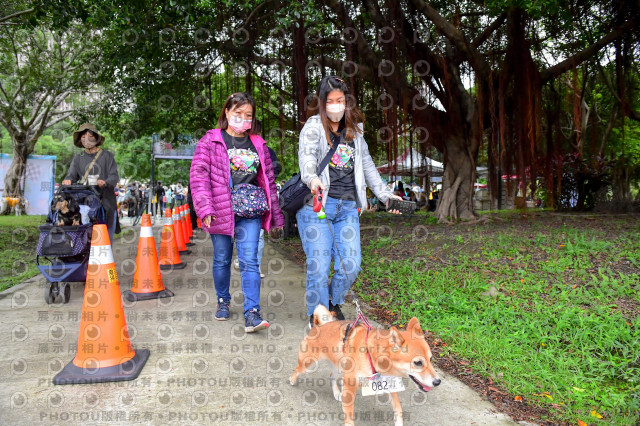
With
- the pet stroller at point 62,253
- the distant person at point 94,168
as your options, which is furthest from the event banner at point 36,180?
the pet stroller at point 62,253

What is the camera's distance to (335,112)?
3.21 metres

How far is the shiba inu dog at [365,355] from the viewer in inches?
73.5

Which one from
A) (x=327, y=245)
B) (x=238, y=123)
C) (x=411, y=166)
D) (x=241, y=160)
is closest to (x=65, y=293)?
(x=241, y=160)

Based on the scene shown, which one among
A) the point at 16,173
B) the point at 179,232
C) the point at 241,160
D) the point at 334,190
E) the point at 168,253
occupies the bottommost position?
the point at 168,253

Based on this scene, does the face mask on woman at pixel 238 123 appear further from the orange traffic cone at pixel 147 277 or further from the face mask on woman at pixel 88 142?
the face mask on woman at pixel 88 142

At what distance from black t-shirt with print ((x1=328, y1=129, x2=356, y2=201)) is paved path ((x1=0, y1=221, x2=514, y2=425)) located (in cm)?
116

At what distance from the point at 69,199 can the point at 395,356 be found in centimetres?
414

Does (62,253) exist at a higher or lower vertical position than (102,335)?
higher

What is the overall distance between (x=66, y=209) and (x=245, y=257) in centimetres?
234

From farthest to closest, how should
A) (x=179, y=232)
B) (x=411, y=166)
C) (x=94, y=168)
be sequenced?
(x=411, y=166), (x=179, y=232), (x=94, y=168)

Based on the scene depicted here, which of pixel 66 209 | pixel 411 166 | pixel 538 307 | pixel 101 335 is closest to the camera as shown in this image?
pixel 101 335

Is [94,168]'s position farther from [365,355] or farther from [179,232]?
[365,355]

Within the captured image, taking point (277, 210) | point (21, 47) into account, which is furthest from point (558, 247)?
point (21, 47)

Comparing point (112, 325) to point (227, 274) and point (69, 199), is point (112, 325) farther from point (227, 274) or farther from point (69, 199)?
point (69, 199)
